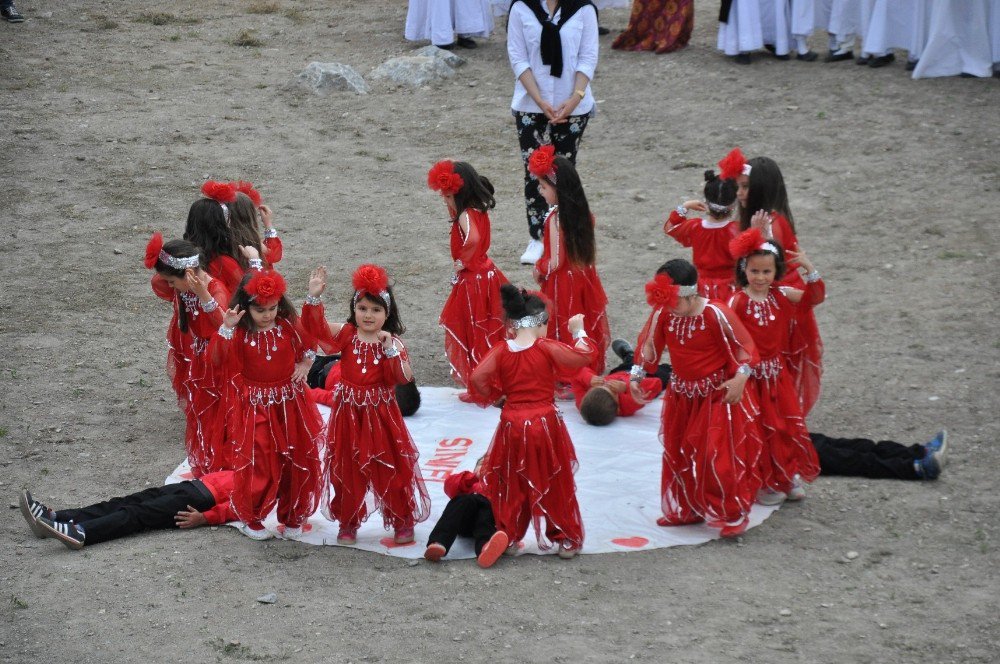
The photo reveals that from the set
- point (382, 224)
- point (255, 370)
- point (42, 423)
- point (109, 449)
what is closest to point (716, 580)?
point (255, 370)

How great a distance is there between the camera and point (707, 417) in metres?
5.51

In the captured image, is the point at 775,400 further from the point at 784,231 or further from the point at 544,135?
the point at 544,135

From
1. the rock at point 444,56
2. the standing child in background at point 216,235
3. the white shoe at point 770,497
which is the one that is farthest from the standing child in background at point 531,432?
the rock at point 444,56

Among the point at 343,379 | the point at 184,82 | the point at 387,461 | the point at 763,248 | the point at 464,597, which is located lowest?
the point at 464,597

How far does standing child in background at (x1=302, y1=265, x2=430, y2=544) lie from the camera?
210 inches

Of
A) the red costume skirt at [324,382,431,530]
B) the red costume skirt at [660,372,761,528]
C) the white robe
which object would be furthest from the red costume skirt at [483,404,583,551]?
the white robe

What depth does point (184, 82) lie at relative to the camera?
43.1 feet

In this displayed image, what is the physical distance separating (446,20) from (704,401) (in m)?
9.24

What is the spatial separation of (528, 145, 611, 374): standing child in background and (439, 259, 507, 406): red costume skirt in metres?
0.31

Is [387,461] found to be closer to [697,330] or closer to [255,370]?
[255,370]

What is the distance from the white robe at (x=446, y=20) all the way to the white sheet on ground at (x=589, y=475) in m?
7.32

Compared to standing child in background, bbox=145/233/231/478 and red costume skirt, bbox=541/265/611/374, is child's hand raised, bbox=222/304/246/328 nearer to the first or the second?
standing child in background, bbox=145/233/231/478

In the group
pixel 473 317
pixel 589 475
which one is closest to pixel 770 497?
pixel 589 475

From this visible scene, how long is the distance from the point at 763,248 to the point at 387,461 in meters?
2.02
